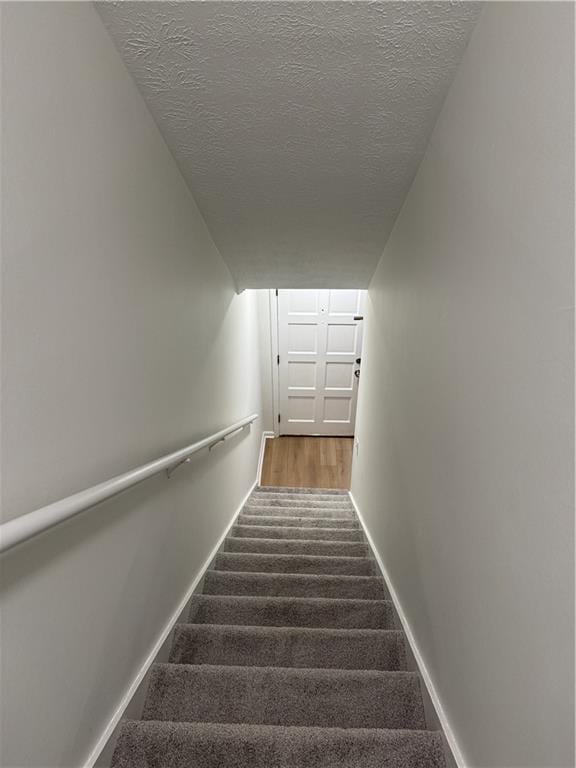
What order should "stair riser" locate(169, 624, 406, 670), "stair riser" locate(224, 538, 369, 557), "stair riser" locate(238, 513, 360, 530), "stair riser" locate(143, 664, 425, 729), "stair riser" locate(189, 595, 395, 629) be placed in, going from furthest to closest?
1. "stair riser" locate(238, 513, 360, 530)
2. "stair riser" locate(224, 538, 369, 557)
3. "stair riser" locate(189, 595, 395, 629)
4. "stair riser" locate(169, 624, 406, 670)
5. "stair riser" locate(143, 664, 425, 729)

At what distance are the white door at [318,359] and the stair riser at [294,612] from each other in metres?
3.65

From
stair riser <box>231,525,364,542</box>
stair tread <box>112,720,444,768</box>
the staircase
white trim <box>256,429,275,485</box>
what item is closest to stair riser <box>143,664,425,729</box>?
the staircase

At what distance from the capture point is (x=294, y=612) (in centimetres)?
166

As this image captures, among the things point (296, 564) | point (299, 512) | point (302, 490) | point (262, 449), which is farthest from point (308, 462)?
point (296, 564)

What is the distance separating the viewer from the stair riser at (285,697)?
1.13 meters

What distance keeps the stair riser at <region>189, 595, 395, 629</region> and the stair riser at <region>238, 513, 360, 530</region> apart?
49.1 inches

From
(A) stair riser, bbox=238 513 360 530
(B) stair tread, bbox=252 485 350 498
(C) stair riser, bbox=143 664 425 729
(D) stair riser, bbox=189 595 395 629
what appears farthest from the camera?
(B) stair tread, bbox=252 485 350 498

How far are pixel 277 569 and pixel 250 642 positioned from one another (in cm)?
74

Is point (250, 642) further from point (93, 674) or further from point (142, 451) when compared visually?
point (142, 451)

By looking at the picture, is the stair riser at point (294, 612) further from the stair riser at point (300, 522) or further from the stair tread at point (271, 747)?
the stair riser at point (300, 522)

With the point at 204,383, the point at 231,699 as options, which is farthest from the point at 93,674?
the point at 204,383

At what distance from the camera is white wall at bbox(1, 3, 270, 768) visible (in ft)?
2.11

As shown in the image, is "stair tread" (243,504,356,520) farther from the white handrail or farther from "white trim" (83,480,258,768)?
the white handrail

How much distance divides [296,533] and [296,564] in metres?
0.57
